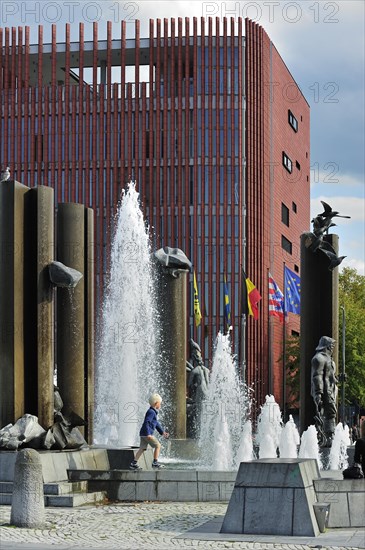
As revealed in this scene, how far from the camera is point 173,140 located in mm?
76875

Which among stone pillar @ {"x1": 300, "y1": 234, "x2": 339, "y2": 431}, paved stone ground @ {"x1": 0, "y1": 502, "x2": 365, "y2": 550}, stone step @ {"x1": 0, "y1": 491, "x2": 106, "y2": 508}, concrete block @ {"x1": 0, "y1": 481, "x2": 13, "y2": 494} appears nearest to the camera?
paved stone ground @ {"x1": 0, "y1": 502, "x2": 365, "y2": 550}

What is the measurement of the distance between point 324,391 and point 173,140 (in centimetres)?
5276

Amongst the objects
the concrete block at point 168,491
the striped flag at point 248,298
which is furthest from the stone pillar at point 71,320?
the striped flag at point 248,298

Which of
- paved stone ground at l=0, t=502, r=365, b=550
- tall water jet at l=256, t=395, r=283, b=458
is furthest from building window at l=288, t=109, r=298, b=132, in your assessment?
paved stone ground at l=0, t=502, r=365, b=550

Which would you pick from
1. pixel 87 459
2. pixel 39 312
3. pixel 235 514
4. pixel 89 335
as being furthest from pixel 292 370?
A: pixel 235 514

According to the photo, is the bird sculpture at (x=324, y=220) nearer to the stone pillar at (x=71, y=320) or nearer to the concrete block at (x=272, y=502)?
the stone pillar at (x=71, y=320)

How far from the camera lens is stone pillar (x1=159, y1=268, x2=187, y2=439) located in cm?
2888

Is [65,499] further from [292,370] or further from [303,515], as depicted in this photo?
[292,370]

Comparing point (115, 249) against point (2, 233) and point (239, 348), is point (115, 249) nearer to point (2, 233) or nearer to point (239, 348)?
point (2, 233)

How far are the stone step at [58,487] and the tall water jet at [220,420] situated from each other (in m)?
Result: 4.88

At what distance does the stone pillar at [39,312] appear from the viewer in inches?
783

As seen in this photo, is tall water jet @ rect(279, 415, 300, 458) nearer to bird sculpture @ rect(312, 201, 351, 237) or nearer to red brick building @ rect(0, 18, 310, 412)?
bird sculpture @ rect(312, 201, 351, 237)

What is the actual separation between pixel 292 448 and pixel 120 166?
178 ft

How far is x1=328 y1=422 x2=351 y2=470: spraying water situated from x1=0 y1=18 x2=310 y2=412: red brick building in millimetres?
48565
